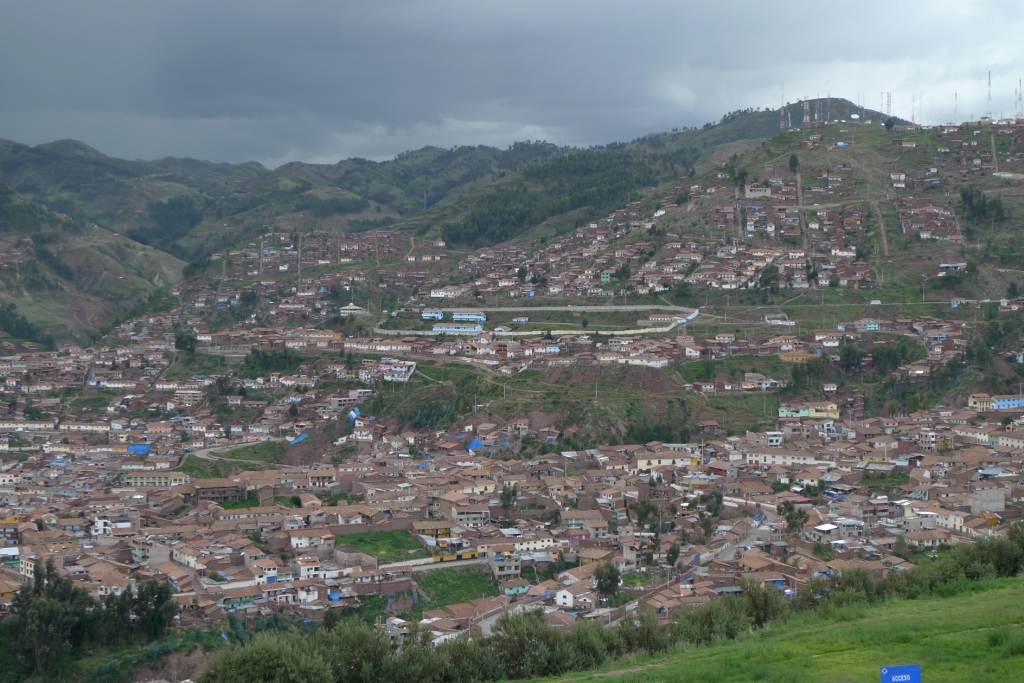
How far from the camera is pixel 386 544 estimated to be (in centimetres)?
2406

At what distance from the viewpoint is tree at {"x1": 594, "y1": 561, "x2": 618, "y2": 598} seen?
19938mm

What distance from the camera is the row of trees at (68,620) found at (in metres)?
18.2

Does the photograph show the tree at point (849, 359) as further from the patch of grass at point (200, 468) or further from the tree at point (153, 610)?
the tree at point (153, 610)

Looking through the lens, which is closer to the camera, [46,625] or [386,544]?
[46,625]

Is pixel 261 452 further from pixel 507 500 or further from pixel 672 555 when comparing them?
pixel 672 555

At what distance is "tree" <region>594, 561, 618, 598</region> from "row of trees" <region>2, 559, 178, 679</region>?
765cm

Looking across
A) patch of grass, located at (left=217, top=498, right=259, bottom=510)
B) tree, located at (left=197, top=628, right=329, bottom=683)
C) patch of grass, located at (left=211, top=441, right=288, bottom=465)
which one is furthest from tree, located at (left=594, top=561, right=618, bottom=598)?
patch of grass, located at (left=211, top=441, right=288, bottom=465)

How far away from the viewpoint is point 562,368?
38.0 metres

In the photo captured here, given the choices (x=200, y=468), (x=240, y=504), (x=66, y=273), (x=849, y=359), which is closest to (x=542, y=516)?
(x=240, y=504)

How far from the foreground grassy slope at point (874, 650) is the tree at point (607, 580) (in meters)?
7.35

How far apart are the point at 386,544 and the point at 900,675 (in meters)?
17.7

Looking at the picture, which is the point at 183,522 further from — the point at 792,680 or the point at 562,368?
the point at 792,680

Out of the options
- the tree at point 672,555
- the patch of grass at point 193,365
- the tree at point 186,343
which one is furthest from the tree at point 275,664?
the tree at point 186,343

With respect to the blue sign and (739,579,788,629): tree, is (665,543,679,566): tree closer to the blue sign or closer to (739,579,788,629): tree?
(739,579,788,629): tree
